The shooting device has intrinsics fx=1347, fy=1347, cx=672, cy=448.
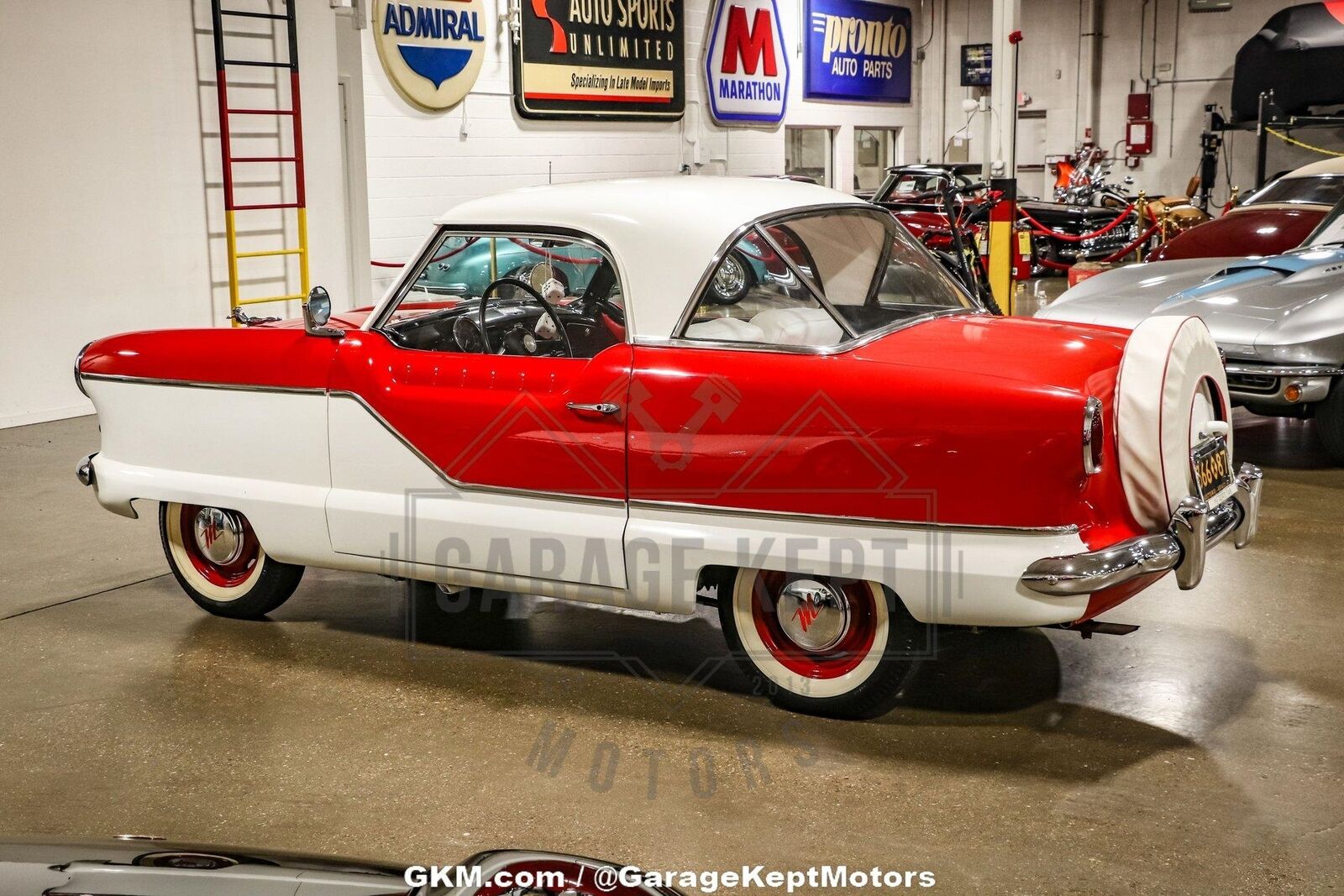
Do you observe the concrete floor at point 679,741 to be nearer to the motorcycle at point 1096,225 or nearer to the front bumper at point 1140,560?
the front bumper at point 1140,560

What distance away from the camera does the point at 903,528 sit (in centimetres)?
380

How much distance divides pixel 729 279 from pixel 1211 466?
157cm

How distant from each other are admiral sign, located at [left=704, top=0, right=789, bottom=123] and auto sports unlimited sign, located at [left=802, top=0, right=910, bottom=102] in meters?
0.98

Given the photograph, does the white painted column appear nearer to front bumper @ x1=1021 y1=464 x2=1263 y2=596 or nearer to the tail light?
front bumper @ x1=1021 y1=464 x2=1263 y2=596

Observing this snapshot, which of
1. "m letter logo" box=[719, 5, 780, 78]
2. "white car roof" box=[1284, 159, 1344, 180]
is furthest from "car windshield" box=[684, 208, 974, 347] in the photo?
"m letter logo" box=[719, 5, 780, 78]

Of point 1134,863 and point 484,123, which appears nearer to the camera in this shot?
point 1134,863

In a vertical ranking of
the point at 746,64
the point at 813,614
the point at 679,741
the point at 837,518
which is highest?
the point at 746,64

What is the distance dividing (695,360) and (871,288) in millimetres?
860

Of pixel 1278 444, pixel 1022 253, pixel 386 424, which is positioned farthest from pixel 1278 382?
pixel 1022 253

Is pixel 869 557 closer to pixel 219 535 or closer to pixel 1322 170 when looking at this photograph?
pixel 219 535

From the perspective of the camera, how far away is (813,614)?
4.03 m

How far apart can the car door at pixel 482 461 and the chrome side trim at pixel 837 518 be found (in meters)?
0.18

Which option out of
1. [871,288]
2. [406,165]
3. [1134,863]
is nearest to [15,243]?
[406,165]

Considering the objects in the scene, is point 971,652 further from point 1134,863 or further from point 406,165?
point 406,165
